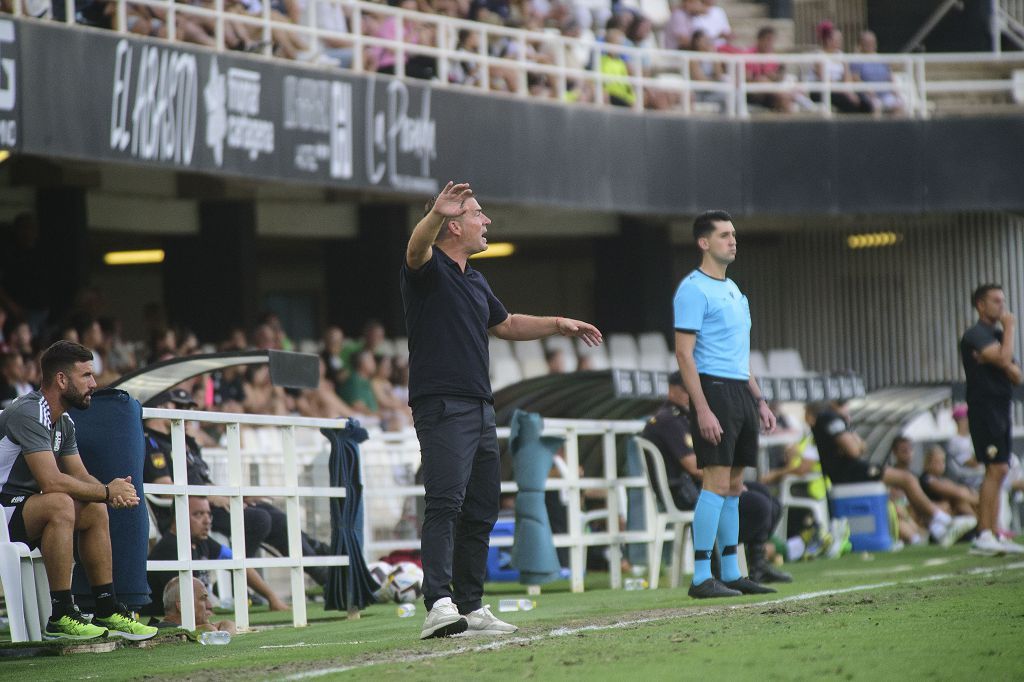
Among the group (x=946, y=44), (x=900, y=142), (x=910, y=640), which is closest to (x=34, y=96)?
→ (x=910, y=640)

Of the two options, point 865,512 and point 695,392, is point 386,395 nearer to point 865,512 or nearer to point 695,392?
point 865,512

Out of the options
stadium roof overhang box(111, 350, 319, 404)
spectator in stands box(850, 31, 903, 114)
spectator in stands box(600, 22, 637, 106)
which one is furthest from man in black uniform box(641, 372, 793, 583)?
spectator in stands box(850, 31, 903, 114)

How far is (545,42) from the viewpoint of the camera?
2184cm

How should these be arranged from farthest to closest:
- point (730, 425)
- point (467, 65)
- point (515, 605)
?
point (467, 65)
point (515, 605)
point (730, 425)

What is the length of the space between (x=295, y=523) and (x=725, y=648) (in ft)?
13.0

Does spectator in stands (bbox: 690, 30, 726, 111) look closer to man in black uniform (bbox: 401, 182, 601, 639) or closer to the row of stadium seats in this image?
the row of stadium seats

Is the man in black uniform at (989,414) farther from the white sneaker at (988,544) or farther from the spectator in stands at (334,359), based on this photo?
the spectator in stands at (334,359)

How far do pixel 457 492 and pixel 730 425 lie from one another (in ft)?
7.97

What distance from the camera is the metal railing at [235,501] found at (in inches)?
344

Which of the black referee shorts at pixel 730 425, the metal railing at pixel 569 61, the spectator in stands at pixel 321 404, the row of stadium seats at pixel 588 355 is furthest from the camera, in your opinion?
the row of stadium seats at pixel 588 355

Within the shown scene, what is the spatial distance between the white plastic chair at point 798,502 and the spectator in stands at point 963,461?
315 cm

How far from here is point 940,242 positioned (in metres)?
26.1

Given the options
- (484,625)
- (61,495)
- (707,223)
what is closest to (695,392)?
(707,223)

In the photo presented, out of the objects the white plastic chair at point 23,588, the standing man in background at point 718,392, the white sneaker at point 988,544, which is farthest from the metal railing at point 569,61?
the white plastic chair at point 23,588
